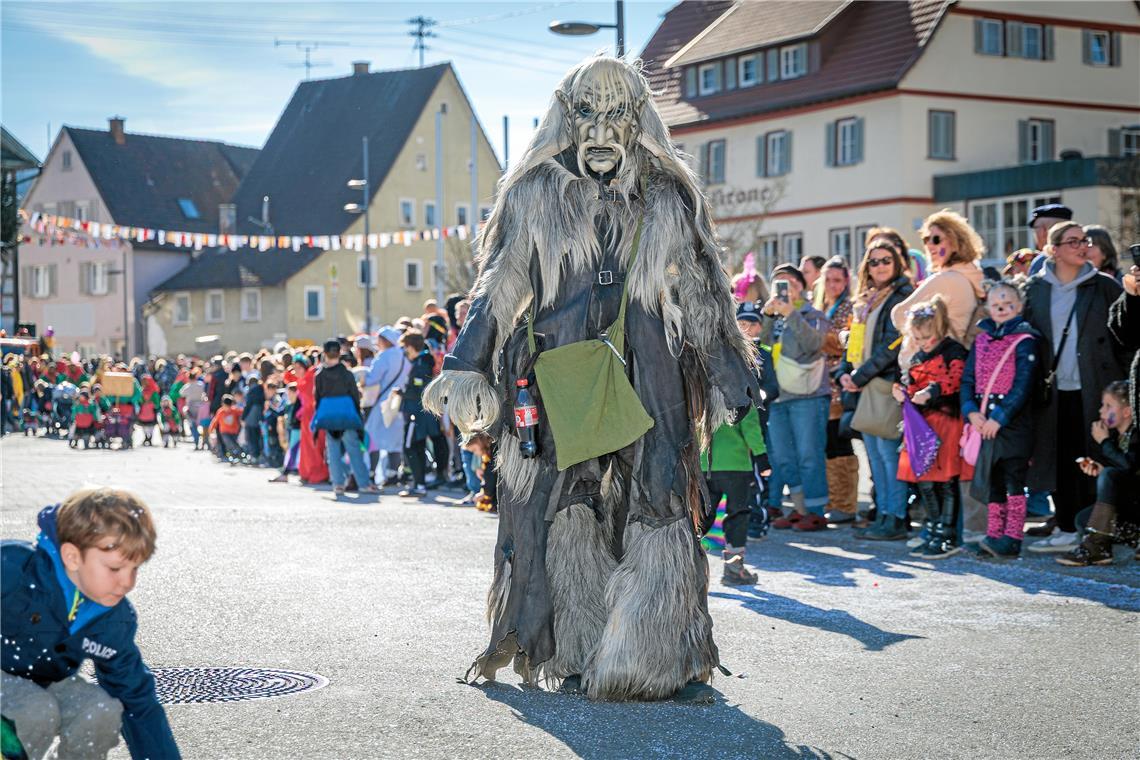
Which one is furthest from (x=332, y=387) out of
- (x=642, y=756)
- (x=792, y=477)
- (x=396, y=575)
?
(x=642, y=756)

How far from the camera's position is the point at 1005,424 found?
1070cm

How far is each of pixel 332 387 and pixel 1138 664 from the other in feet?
39.8

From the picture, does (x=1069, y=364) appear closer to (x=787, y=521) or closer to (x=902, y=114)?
(x=787, y=521)

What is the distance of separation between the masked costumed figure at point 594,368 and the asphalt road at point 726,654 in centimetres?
43

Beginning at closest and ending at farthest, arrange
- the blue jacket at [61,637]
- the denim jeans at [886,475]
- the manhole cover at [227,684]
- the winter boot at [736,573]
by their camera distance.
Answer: the blue jacket at [61,637] → the manhole cover at [227,684] → the winter boot at [736,573] → the denim jeans at [886,475]

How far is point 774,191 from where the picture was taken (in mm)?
48656

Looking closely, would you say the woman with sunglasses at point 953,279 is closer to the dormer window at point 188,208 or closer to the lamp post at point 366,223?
the lamp post at point 366,223

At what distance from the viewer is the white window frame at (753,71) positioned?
49625 mm

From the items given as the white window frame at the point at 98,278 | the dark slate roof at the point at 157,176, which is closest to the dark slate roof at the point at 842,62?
the dark slate roof at the point at 157,176

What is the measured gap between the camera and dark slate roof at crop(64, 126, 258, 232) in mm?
74625

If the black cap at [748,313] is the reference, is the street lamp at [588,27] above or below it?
above

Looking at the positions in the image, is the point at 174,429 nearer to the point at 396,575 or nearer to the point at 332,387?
the point at 332,387

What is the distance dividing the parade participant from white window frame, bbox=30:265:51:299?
4604cm

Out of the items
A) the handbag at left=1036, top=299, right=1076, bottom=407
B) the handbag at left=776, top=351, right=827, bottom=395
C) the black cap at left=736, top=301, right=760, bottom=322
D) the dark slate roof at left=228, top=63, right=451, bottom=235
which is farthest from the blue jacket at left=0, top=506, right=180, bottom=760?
the dark slate roof at left=228, top=63, right=451, bottom=235
